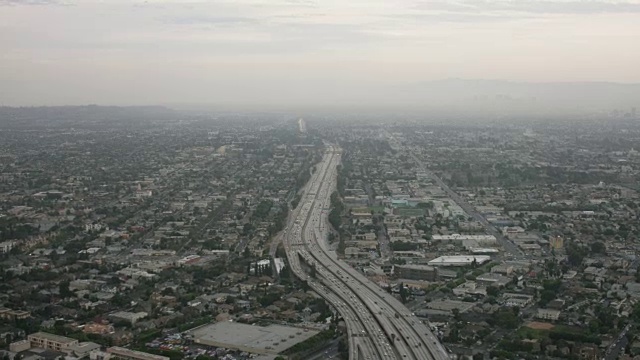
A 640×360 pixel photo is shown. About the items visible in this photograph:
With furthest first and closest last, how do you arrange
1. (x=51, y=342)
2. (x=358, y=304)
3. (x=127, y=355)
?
(x=358, y=304), (x=51, y=342), (x=127, y=355)

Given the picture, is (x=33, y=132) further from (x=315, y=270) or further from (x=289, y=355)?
(x=289, y=355)

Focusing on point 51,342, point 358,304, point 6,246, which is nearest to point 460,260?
point 358,304

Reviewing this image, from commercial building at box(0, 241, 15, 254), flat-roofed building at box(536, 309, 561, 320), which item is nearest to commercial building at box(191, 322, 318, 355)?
flat-roofed building at box(536, 309, 561, 320)

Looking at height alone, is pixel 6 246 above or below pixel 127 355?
above

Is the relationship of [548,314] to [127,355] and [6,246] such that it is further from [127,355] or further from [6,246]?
[6,246]

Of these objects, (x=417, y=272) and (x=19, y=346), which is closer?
(x=19, y=346)

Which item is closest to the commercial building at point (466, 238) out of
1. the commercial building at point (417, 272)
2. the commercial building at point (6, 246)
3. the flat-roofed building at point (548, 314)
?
the commercial building at point (417, 272)
